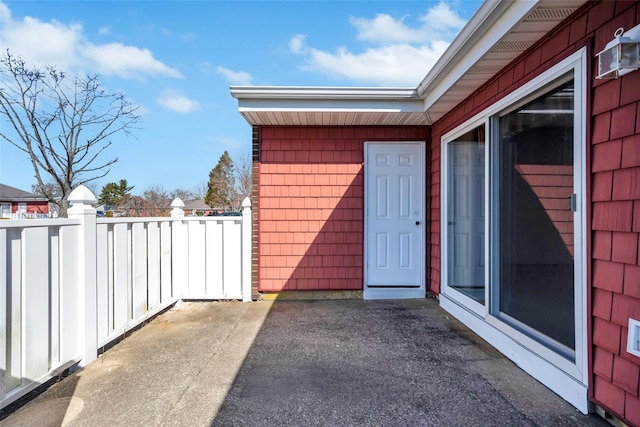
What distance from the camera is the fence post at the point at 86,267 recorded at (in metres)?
2.27

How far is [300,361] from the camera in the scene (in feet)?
8.02

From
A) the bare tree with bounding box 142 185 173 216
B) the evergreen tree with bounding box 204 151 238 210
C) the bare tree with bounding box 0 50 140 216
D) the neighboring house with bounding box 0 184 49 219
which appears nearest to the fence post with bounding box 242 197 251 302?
the bare tree with bounding box 0 50 140 216

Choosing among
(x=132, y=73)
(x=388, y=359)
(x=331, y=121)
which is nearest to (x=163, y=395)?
(x=388, y=359)

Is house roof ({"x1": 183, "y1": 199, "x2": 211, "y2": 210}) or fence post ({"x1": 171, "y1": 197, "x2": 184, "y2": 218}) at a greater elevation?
house roof ({"x1": 183, "y1": 199, "x2": 211, "y2": 210})

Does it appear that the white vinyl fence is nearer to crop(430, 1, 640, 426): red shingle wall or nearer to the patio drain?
the patio drain

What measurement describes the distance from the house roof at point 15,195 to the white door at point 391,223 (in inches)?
976

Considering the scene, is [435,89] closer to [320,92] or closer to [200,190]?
[320,92]

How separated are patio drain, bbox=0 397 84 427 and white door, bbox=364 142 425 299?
10.3 ft

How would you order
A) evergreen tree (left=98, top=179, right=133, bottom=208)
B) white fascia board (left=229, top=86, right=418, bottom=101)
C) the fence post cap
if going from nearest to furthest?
the fence post cap, white fascia board (left=229, top=86, right=418, bottom=101), evergreen tree (left=98, top=179, right=133, bottom=208)

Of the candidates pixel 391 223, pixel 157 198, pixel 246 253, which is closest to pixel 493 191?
pixel 391 223

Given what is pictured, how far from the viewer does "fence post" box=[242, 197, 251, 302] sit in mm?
4117

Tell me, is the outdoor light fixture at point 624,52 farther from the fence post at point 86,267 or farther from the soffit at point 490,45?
the fence post at point 86,267

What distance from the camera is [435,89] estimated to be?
10.8 ft

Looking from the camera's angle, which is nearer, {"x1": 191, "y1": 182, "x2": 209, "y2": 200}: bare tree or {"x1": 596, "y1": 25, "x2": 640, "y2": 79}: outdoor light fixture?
{"x1": 596, "y1": 25, "x2": 640, "y2": 79}: outdoor light fixture
